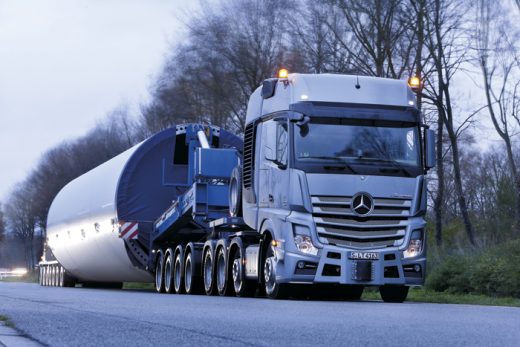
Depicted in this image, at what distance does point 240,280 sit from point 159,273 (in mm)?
6476

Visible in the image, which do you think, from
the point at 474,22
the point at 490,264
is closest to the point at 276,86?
the point at 490,264

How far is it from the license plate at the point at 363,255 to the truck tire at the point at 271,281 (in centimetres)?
122

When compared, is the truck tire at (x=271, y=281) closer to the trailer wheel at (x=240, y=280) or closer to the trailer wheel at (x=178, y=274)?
the trailer wheel at (x=240, y=280)

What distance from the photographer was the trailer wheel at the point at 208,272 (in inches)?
875

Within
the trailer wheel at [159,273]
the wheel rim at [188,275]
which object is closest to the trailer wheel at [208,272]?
the wheel rim at [188,275]

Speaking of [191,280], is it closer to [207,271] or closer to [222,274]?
[207,271]

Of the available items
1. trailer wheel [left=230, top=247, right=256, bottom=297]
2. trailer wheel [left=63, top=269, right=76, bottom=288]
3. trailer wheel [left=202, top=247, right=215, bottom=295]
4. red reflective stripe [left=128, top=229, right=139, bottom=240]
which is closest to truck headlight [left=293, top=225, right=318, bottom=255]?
trailer wheel [left=230, top=247, right=256, bottom=297]

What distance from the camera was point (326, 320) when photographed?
11.0 meters

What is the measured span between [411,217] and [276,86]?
3260 mm

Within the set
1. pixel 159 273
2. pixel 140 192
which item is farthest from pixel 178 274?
pixel 140 192

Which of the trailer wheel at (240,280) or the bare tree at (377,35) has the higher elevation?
the bare tree at (377,35)

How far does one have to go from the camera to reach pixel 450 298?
20938 mm

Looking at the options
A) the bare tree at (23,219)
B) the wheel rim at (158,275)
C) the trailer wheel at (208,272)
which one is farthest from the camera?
the bare tree at (23,219)

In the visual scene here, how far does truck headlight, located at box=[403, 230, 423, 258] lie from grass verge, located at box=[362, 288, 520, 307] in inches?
47.4
